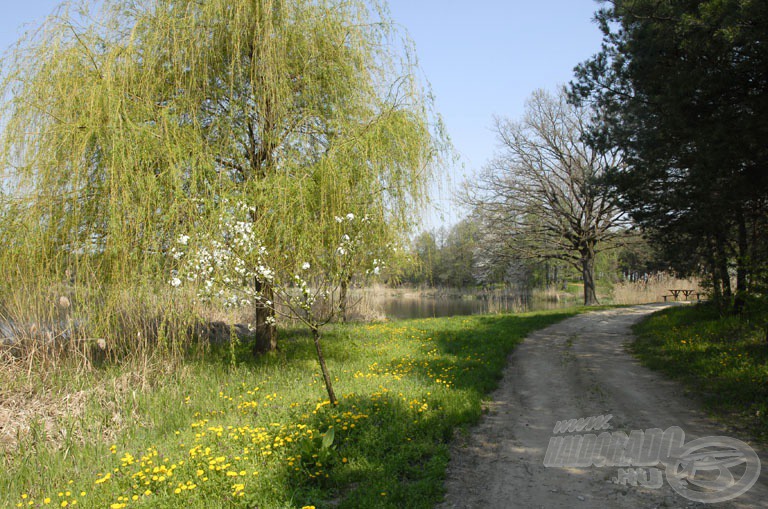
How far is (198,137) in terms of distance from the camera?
6.66 metres

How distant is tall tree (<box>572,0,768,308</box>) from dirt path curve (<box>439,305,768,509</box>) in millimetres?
2983

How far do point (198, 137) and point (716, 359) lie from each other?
9.35m

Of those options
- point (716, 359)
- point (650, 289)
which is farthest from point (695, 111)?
point (650, 289)

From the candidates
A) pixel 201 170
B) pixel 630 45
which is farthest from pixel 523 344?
pixel 201 170

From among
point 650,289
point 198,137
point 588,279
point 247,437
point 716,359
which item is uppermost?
point 198,137

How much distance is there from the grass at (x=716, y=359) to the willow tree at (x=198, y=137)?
201 inches

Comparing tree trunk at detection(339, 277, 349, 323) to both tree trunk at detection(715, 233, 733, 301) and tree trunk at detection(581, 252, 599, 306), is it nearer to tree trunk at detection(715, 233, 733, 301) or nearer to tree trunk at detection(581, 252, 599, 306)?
tree trunk at detection(715, 233, 733, 301)

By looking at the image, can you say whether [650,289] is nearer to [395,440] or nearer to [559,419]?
[559,419]

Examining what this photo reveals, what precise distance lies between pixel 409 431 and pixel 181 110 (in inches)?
227

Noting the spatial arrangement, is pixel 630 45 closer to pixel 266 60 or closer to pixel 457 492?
pixel 266 60

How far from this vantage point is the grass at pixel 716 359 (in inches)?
234

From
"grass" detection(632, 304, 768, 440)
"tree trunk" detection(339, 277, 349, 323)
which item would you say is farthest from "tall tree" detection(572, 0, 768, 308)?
"tree trunk" detection(339, 277, 349, 323)

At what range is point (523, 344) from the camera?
11.2 metres

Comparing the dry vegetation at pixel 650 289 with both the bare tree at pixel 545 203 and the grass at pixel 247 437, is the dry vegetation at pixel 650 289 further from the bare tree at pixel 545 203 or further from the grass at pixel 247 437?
the grass at pixel 247 437
